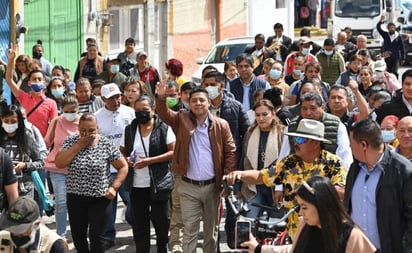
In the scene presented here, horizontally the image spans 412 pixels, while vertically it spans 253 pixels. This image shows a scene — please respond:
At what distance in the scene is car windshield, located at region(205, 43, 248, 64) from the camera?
81.8 ft

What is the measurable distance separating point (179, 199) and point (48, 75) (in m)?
8.09

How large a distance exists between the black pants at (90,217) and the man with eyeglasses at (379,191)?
132 inches

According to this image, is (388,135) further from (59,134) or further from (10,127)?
(59,134)

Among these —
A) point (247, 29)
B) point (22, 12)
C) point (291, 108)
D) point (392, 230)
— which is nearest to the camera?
point (392, 230)

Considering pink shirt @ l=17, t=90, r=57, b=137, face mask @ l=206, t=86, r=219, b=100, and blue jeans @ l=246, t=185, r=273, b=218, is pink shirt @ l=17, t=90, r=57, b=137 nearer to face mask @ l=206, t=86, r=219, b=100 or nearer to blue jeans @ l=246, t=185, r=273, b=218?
face mask @ l=206, t=86, r=219, b=100

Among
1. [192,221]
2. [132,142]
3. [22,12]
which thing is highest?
[22,12]

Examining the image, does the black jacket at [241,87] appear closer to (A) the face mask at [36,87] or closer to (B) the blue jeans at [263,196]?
(A) the face mask at [36,87]

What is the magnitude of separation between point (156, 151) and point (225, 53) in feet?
44.8

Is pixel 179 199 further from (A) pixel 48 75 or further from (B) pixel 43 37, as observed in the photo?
(B) pixel 43 37

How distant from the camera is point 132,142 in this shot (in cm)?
1173

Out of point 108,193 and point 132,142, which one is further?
point 132,142

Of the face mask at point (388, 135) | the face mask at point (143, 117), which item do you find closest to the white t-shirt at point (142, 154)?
the face mask at point (143, 117)

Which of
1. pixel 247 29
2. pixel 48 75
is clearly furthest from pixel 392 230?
pixel 247 29

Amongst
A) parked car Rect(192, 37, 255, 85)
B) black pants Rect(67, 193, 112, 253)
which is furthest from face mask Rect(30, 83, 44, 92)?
parked car Rect(192, 37, 255, 85)
